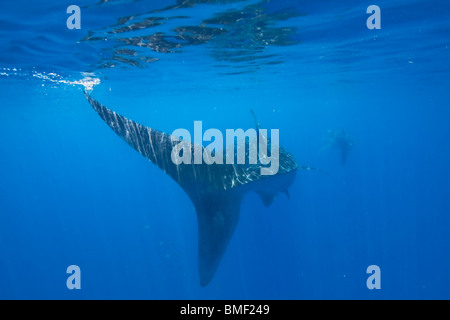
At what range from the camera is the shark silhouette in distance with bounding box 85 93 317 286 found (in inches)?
176

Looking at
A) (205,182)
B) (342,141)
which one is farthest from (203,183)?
(342,141)

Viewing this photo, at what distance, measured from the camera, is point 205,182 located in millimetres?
5164

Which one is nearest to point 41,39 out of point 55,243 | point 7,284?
point 7,284

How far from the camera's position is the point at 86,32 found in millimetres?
11055

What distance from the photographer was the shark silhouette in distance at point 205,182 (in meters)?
4.46

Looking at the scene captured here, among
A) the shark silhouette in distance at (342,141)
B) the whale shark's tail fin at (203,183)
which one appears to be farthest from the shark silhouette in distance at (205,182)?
the shark silhouette in distance at (342,141)

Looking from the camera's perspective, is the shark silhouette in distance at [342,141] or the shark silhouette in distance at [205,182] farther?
the shark silhouette in distance at [342,141]

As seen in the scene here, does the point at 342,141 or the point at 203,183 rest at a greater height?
the point at 342,141

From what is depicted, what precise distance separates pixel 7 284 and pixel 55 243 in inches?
359

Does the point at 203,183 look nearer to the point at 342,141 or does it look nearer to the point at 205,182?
the point at 205,182

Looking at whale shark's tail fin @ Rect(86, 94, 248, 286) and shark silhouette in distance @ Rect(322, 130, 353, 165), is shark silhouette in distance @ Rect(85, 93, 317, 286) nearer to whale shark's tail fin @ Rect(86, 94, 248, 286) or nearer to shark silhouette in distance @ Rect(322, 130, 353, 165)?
whale shark's tail fin @ Rect(86, 94, 248, 286)

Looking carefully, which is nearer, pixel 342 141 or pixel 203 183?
pixel 203 183

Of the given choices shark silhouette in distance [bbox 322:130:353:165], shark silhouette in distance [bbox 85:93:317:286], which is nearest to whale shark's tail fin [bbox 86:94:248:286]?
shark silhouette in distance [bbox 85:93:317:286]

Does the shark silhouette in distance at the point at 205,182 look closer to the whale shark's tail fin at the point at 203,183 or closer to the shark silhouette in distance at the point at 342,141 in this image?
the whale shark's tail fin at the point at 203,183
